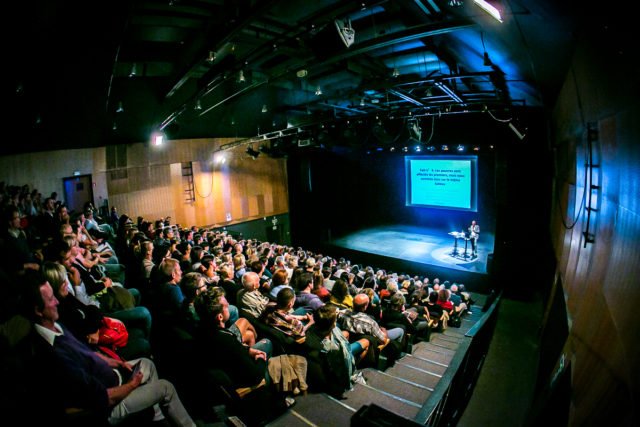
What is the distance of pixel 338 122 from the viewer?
33.6 feet

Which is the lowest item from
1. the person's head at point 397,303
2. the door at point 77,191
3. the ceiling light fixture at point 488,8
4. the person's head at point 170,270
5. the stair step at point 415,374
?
the stair step at point 415,374

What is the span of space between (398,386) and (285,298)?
145cm

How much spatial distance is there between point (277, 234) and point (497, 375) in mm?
11933

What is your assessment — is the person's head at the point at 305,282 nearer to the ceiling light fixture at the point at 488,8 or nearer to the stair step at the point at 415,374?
the stair step at the point at 415,374

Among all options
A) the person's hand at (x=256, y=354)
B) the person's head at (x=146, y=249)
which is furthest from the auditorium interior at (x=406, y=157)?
the person's head at (x=146, y=249)

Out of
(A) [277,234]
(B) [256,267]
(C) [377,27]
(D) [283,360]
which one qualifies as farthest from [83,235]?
(A) [277,234]

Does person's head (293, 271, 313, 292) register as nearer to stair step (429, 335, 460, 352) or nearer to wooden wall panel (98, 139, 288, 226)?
stair step (429, 335, 460, 352)

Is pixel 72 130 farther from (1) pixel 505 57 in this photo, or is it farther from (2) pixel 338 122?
(1) pixel 505 57

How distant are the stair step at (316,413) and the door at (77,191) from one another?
33.9 ft

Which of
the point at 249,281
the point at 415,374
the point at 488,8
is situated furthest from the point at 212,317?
the point at 488,8

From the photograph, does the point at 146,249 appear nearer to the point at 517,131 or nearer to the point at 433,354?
the point at 433,354

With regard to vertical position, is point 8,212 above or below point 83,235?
above

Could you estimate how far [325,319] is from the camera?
3.06m

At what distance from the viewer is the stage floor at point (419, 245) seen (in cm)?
1055
